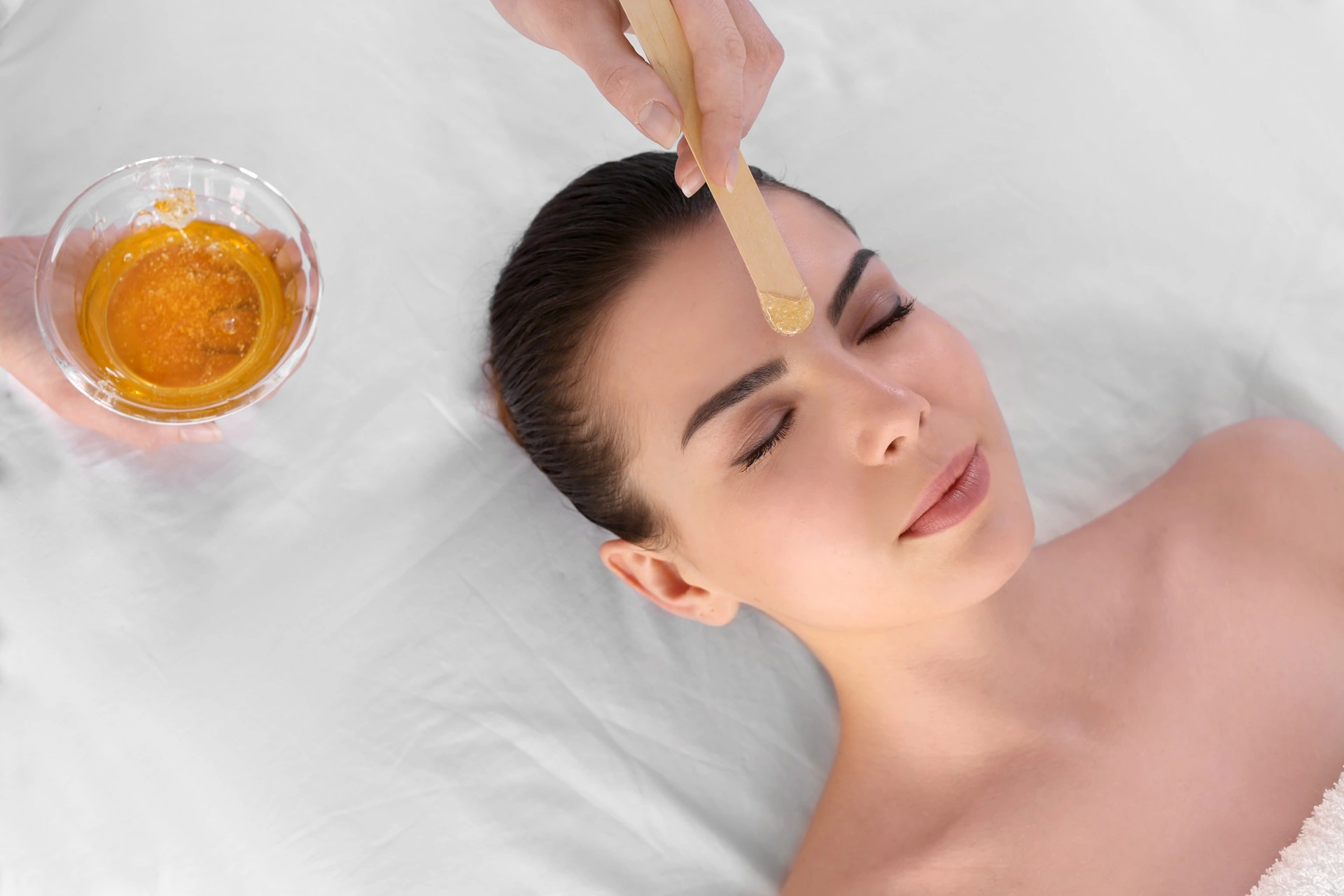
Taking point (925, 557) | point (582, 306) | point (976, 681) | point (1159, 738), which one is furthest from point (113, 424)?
point (1159, 738)

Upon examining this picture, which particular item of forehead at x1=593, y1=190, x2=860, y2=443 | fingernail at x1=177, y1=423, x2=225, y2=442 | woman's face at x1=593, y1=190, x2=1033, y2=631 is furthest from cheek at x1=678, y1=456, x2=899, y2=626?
fingernail at x1=177, y1=423, x2=225, y2=442

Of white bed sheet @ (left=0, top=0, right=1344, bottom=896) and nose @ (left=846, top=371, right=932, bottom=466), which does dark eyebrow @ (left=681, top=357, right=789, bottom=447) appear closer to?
nose @ (left=846, top=371, right=932, bottom=466)

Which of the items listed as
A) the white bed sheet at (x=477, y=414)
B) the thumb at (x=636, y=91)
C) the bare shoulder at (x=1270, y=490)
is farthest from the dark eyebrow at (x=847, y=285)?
the bare shoulder at (x=1270, y=490)

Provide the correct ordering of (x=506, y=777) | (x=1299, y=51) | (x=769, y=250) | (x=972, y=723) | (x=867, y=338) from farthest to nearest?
(x=1299, y=51) → (x=506, y=777) → (x=972, y=723) → (x=867, y=338) → (x=769, y=250)

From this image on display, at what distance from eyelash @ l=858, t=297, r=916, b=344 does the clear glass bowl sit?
2.28 feet

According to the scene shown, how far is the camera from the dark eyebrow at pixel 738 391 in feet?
3.47

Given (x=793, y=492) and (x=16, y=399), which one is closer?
(x=793, y=492)

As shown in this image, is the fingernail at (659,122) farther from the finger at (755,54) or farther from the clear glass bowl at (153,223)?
the clear glass bowl at (153,223)

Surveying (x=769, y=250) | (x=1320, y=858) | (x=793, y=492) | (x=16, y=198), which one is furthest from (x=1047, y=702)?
(x=16, y=198)

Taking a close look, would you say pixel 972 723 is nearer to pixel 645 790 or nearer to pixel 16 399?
pixel 645 790

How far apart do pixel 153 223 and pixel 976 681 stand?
46.7 inches

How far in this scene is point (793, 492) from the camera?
1.07 metres

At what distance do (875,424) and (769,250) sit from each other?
7.8 inches

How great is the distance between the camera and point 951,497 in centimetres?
109
